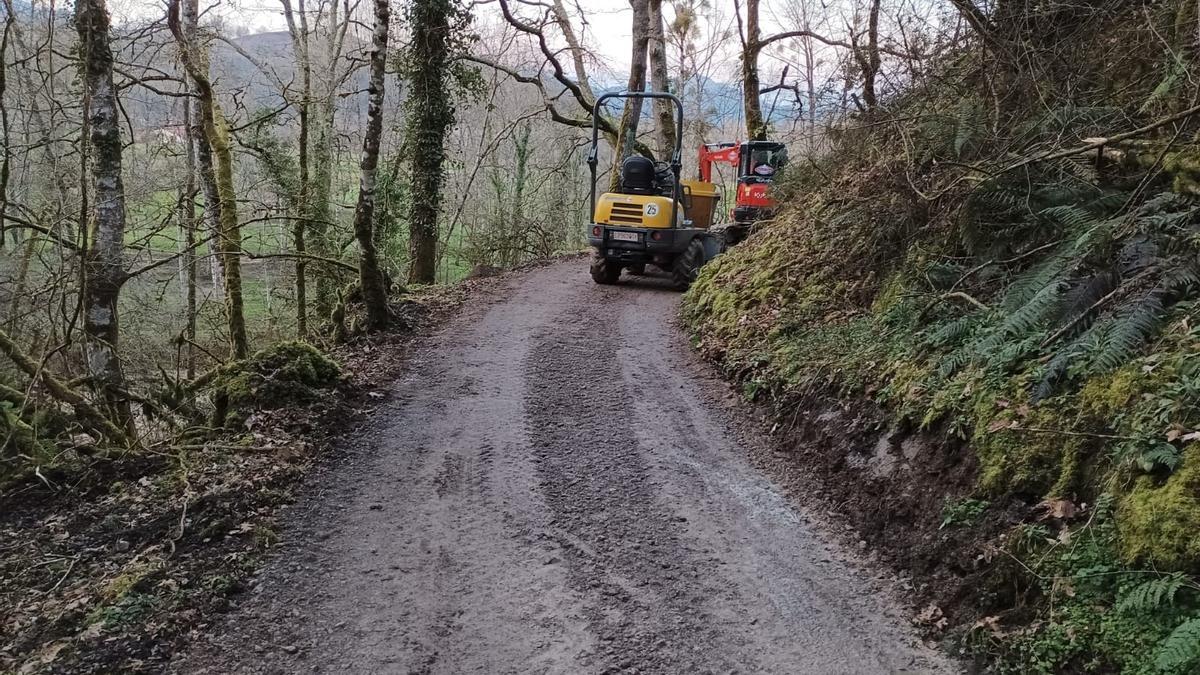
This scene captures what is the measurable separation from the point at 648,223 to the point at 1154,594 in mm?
8975

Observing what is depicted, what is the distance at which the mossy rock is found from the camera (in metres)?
5.79

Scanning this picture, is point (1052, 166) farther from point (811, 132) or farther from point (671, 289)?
point (671, 289)

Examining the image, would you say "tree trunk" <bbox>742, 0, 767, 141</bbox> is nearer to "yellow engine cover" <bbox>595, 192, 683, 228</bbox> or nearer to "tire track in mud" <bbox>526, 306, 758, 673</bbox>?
"yellow engine cover" <bbox>595, 192, 683, 228</bbox>

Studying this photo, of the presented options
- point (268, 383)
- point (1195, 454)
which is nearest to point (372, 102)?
point (268, 383)

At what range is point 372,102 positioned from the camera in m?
7.88

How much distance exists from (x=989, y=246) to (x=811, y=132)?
4233mm

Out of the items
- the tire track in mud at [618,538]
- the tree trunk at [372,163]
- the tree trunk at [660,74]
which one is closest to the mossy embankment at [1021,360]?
the tire track in mud at [618,538]

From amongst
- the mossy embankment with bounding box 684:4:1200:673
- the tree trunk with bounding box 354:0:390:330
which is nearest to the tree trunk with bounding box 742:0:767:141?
the mossy embankment with bounding box 684:4:1200:673

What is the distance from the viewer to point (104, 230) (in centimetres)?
639

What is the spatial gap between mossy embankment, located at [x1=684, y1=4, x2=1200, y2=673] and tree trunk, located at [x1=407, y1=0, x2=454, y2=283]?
747 centimetres

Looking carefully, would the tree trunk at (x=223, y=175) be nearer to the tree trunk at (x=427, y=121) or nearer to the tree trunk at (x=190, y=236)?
the tree trunk at (x=190, y=236)

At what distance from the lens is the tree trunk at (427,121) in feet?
39.5

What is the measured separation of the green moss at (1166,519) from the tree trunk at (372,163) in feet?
24.2

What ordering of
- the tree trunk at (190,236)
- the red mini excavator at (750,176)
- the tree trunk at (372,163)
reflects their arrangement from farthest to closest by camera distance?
the red mini excavator at (750,176) → the tree trunk at (190,236) → the tree trunk at (372,163)
